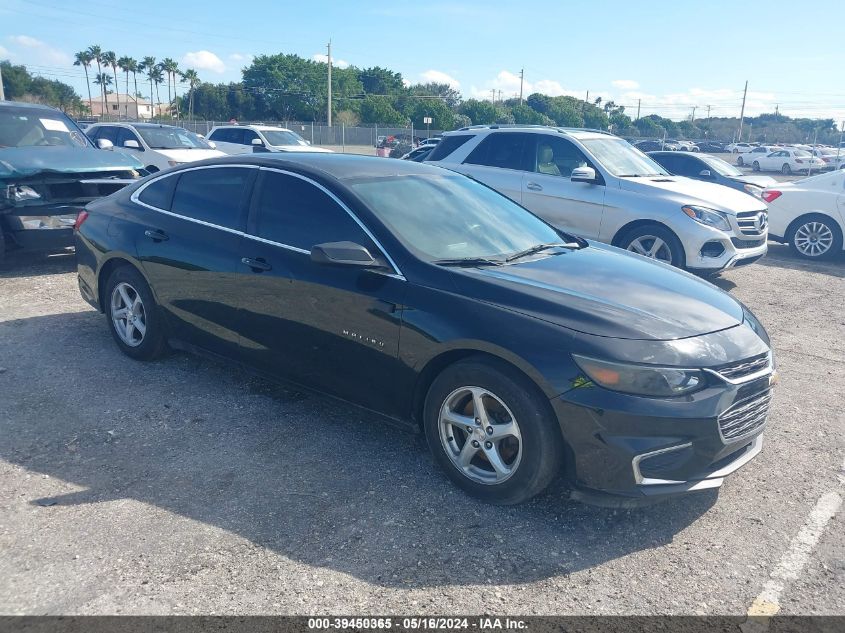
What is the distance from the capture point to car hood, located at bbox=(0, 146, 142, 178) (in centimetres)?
799

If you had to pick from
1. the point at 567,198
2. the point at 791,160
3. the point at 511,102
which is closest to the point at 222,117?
the point at 511,102

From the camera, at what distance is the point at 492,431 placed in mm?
3475

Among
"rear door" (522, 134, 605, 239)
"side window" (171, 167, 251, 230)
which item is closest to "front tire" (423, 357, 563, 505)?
"side window" (171, 167, 251, 230)

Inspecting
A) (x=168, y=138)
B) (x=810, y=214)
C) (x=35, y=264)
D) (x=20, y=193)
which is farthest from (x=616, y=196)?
(x=168, y=138)

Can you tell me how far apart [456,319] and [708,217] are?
5871mm

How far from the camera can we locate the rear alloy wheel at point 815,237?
1110 cm

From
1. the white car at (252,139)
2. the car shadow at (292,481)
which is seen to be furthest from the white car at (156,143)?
the car shadow at (292,481)

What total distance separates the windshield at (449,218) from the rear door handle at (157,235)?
5.27 ft

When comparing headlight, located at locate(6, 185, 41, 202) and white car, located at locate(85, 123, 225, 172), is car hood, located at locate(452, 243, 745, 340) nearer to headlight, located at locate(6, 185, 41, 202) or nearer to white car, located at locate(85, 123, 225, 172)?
headlight, located at locate(6, 185, 41, 202)

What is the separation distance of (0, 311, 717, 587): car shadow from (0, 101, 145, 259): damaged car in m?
3.29

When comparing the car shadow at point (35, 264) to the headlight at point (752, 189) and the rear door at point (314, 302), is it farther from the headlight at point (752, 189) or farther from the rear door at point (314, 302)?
the headlight at point (752, 189)

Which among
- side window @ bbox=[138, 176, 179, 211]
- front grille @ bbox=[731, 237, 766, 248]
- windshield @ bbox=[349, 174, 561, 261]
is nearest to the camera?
windshield @ bbox=[349, 174, 561, 261]

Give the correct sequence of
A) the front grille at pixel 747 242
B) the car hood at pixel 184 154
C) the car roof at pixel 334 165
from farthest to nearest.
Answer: the car hood at pixel 184 154 < the front grille at pixel 747 242 < the car roof at pixel 334 165

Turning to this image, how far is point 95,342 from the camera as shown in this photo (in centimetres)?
595
